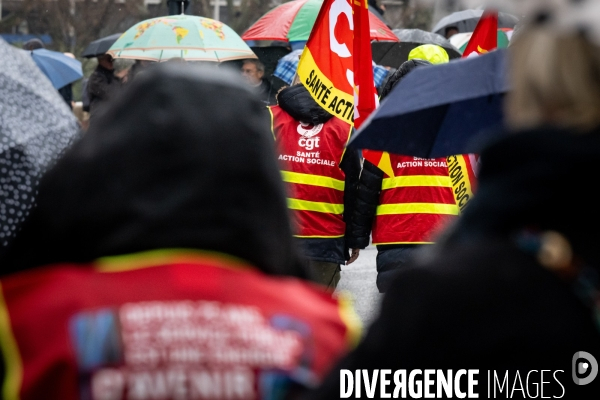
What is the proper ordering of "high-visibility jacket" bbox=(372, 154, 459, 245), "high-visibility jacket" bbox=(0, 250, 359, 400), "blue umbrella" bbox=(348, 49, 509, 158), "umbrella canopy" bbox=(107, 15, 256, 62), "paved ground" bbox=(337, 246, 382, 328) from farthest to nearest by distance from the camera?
"umbrella canopy" bbox=(107, 15, 256, 62) → "paved ground" bbox=(337, 246, 382, 328) → "high-visibility jacket" bbox=(372, 154, 459, 245) → "blue umbrella" bbox=(348, 49, 509, 158) → "high-visibility jacket" bbox=(0, 250, 359, 400)

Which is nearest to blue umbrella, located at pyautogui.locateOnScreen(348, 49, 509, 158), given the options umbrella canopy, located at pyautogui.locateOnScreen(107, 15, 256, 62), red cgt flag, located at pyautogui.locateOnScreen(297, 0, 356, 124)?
red cgt flag, located at pyautogui.locateOnScreen(297, 0, 356, 124)

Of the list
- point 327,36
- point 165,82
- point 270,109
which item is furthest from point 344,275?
point 165,82

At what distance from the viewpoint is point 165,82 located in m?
2.21

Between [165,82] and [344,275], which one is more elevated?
[165,82]

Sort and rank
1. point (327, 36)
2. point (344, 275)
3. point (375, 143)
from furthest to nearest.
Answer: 1. point (344, 275)
2. point (327, 36)
3. point (375, 143)

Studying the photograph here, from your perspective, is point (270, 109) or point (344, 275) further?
point (344, 275)

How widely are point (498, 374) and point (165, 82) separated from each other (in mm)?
835

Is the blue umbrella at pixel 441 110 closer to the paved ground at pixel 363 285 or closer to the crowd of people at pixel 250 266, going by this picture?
the crowd of people at pixel 250 266

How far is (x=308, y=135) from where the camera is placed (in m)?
7.02

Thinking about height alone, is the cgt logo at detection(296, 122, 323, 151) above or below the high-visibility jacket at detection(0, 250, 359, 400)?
below

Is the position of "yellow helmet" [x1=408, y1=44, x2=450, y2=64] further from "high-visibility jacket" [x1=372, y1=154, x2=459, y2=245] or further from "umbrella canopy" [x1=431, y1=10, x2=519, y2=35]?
"umbrella canopy" [x1=431, y1=10, x2=519, y2=35]

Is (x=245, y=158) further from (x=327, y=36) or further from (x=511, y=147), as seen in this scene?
(x=327, y=36)

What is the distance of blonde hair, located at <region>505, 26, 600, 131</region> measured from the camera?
193 centimetres

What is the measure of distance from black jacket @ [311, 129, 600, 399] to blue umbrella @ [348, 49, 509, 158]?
2073 millimetres
